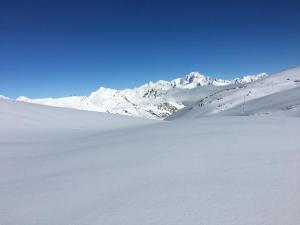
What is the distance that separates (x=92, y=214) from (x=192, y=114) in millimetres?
90275

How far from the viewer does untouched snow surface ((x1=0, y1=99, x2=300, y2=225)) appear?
10.8 feet

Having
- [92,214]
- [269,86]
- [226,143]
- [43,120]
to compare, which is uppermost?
[269,86]

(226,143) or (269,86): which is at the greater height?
(269,86)

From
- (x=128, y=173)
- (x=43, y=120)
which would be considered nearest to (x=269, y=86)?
(x=43, y=120)

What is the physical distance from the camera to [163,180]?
14.5ft

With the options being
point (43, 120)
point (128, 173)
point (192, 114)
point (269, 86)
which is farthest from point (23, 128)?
point (269, 86)

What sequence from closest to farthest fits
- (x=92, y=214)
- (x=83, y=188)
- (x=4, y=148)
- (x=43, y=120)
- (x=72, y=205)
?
(x=92, y=214) → (x=72, y=205) → (x=83, y=188) → (x=4, y=148) → (x=43, y=120)

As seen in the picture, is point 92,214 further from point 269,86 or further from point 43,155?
point 269,86

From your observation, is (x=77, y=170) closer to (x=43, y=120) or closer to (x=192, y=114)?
(x=43, y=120)

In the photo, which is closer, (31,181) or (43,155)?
(31,181)

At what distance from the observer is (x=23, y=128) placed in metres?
11.6

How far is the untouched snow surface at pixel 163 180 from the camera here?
10.8 ft

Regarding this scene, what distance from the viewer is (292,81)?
95.4 metres

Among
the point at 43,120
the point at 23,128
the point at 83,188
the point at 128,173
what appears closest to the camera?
the point at 83,188
